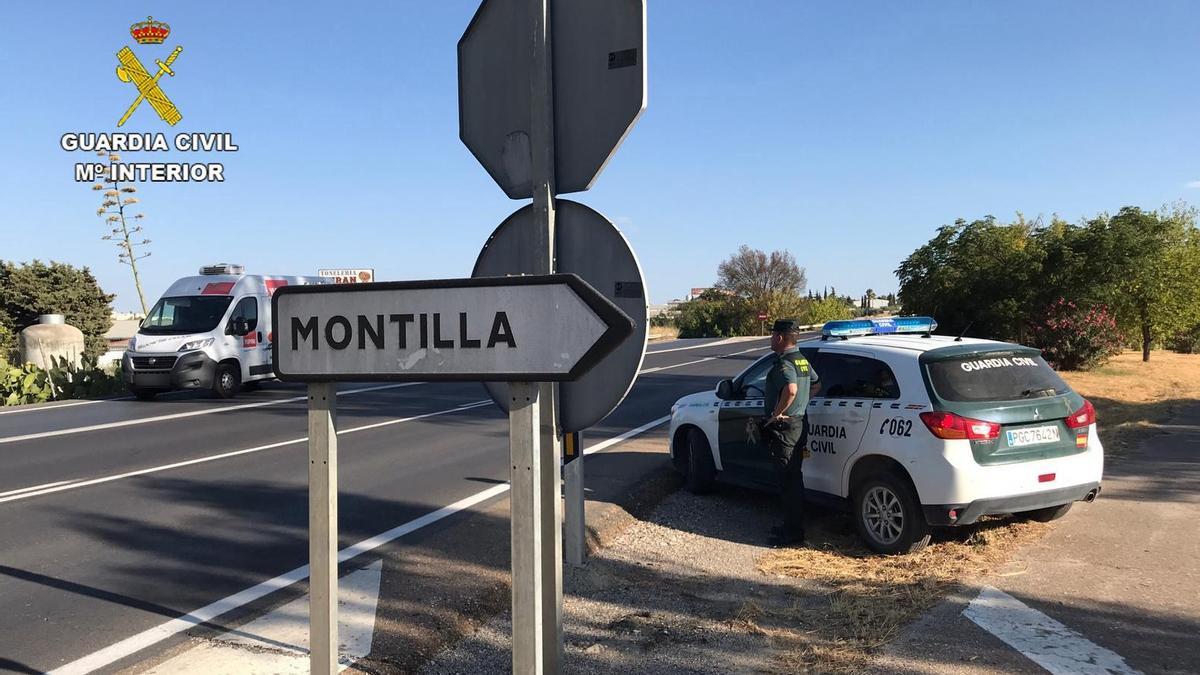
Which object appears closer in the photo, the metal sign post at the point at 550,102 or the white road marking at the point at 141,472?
the metal sign post at the point at 550,102

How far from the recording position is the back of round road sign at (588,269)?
3.80 meters

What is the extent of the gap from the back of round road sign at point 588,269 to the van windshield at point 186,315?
47.5ft

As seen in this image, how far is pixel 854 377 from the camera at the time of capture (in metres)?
6.40

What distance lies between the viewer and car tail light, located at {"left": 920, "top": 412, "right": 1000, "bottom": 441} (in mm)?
5523

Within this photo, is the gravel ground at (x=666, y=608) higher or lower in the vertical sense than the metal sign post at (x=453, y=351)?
lower

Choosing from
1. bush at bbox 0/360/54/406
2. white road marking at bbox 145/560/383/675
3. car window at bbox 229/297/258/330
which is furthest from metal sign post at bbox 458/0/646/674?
bush at bbox 0/360/54/406

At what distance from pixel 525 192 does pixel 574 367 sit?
1.90 meters

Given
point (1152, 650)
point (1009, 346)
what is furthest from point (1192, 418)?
point (1152, 650)

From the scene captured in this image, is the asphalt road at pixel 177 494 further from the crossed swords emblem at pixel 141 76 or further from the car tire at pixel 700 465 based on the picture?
the crossed swords emblem at pixel 141 76

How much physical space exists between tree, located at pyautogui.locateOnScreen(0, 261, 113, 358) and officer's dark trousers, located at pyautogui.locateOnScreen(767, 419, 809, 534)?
3077 cm

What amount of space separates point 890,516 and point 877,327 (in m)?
1.96

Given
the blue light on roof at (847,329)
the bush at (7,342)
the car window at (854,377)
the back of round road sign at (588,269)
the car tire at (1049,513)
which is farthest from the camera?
the bush at (7,342)

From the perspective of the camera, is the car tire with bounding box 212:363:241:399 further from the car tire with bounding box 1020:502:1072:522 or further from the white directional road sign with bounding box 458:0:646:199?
the car tire with bounding box 1020:502:1072:522

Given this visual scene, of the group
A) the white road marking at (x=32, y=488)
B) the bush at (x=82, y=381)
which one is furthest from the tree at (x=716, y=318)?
the white road marking at (x=32, y=488)
